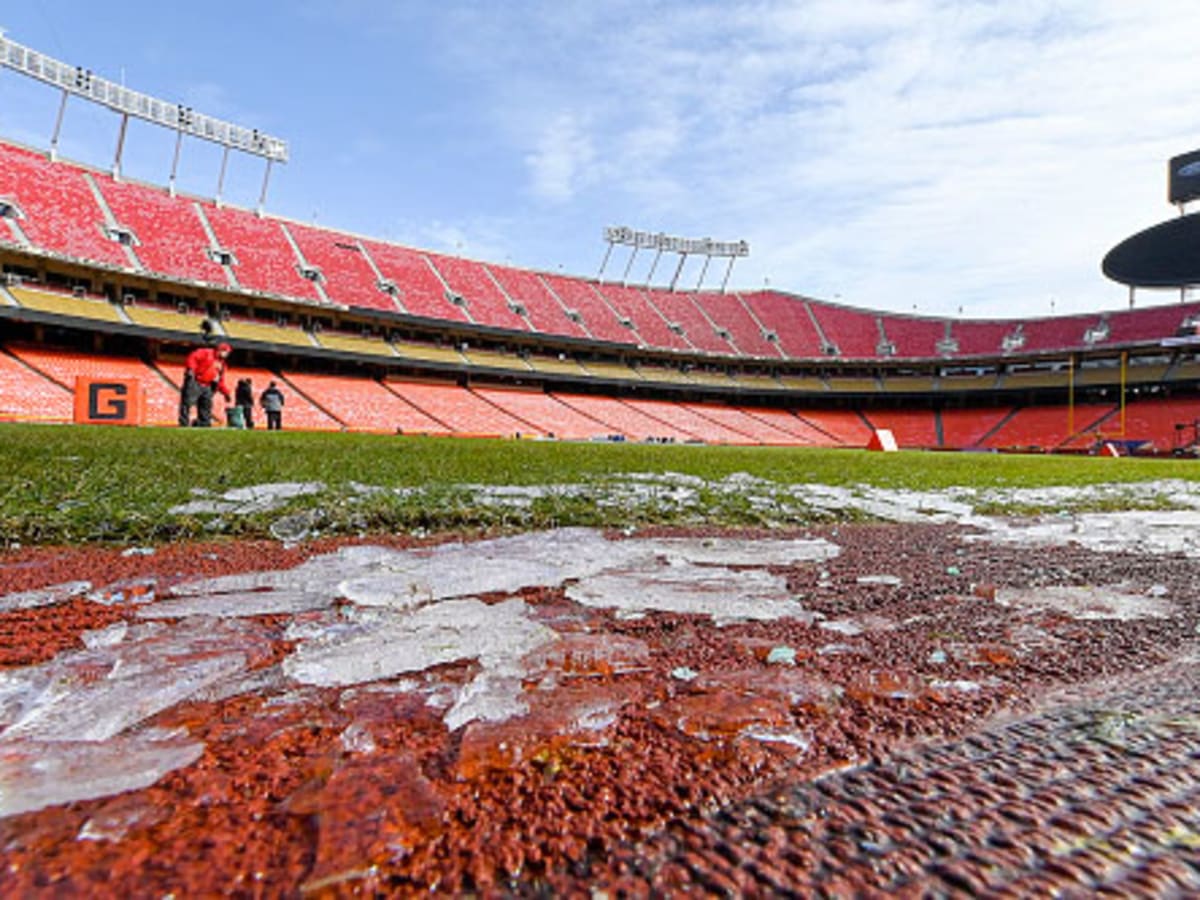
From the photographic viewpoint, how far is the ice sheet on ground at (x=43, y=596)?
5.53 feet

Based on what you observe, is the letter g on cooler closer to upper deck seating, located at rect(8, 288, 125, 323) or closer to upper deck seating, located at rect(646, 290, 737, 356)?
upper deck seating, located at rect(8, 288, 125, 323)

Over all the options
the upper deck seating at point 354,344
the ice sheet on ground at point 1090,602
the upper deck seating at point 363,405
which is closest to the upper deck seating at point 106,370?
the upper deck seating at point 363,405

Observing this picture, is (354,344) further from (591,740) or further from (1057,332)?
(1057,332)

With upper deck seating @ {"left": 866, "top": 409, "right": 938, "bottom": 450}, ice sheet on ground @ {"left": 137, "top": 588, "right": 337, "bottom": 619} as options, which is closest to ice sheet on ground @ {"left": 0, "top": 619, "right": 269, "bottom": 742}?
ice sheet on ground @ {"left": 137, "top": 588, "right": 337, "bottom": 619}

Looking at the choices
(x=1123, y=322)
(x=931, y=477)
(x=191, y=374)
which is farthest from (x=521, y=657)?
(x=1123, y=322)

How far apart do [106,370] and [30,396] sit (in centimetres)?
459

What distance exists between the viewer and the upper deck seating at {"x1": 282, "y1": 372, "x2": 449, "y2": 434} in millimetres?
28078

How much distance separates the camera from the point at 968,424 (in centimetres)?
4216

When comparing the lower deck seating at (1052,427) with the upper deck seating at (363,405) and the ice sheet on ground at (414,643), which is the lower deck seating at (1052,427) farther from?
the ice sheet on ground at (414,643)

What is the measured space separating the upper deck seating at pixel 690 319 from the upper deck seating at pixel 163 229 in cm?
3035

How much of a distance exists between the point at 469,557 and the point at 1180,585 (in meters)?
2.56

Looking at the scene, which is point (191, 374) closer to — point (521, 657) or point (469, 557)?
point (469, 557)

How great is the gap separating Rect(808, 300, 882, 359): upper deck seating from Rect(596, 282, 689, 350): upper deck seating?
1318 centimetres

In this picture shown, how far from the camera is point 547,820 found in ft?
2.39
